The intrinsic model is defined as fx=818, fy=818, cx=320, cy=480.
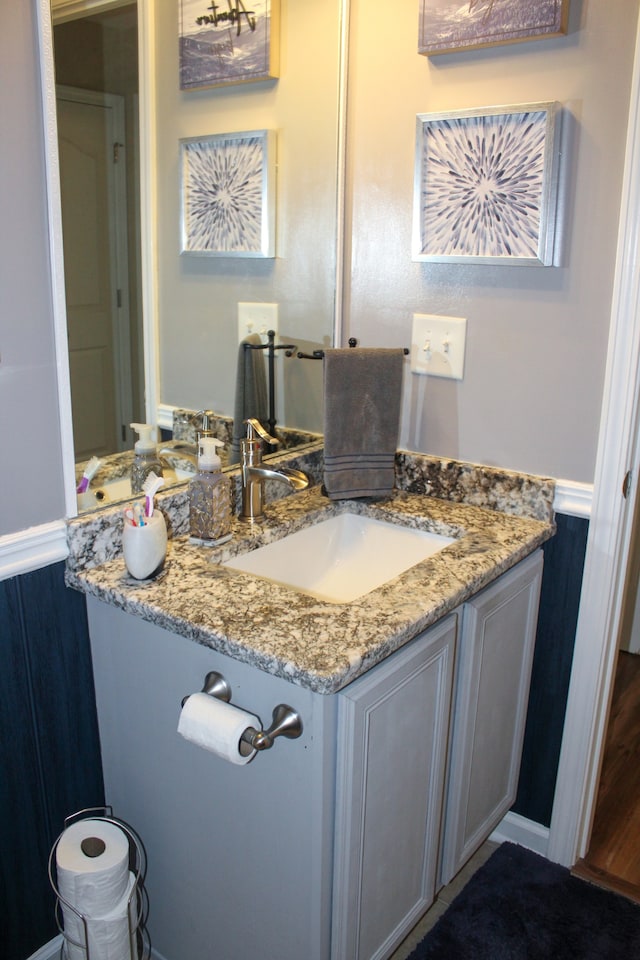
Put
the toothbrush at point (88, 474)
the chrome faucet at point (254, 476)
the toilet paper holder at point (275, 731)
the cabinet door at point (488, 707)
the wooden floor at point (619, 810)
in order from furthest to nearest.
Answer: the wooden floor at point (619, 810) < the chrome faucet at point (254, 476) < the cabinet door at point (488, 707) < the toothbrush at point (88, 474) < the toilet paper holder at point (275, 731)

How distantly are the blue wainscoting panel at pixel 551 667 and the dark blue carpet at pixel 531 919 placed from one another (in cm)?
13

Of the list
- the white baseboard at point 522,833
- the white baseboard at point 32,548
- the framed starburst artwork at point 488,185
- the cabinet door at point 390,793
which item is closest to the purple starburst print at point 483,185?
the framed starburst artwork at point 488,185

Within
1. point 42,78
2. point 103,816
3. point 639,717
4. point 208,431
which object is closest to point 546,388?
point 208,431

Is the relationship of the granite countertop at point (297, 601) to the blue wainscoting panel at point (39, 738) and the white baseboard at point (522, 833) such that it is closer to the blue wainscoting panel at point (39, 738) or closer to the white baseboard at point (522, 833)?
the blue wainscoting panel at point (39, 738)

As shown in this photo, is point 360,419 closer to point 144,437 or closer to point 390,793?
point 144,437

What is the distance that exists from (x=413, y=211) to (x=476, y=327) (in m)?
0.28

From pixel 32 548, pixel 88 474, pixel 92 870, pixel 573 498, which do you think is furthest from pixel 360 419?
pixel 92 870

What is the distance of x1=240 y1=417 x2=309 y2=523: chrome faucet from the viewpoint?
1.62 meters

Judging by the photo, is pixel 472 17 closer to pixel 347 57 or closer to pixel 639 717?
pixel 347 57

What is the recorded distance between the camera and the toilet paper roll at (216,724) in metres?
1.14

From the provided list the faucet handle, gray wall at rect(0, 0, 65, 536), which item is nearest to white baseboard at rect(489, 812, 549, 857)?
the faucet handle

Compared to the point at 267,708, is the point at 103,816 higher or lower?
lower

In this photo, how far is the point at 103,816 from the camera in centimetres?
153

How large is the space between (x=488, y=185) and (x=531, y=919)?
60.1 inches
